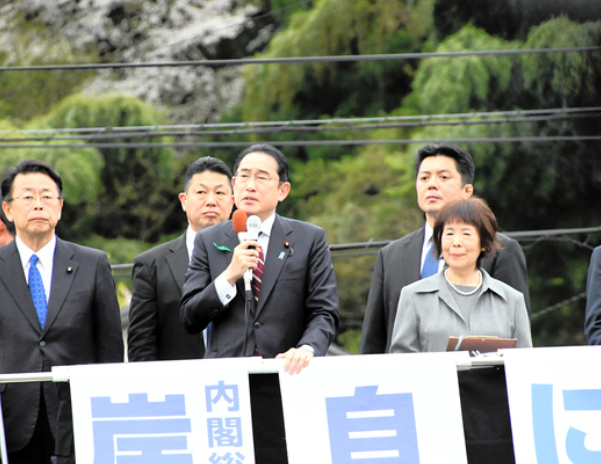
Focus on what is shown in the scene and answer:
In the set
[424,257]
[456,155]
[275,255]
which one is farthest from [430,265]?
[275,255]

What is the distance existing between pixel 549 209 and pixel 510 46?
260 cm

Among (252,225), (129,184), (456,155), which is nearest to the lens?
(252,225)

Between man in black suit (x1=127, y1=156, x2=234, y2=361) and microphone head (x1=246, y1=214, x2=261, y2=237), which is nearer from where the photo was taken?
microphone head (x1=246, y1=214, x2=261, y2=237)

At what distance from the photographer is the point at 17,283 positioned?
3.88 metres

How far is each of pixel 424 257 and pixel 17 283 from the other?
78.2 inches

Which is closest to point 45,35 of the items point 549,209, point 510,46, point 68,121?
point 68,121

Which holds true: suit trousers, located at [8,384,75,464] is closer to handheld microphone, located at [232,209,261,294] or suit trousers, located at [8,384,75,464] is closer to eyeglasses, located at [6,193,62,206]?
eyeglasses, located at [6,193,62,206]

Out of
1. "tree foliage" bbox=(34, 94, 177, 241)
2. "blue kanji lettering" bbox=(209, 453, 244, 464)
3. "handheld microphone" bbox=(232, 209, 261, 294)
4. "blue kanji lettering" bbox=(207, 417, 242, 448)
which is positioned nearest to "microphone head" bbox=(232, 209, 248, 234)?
"handheld microphone" bbox=(232, 209, 261, 294)

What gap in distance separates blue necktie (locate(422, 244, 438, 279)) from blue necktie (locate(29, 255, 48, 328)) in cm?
184

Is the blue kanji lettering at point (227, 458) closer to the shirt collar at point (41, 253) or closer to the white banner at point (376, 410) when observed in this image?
the white banner at point (376, 410)

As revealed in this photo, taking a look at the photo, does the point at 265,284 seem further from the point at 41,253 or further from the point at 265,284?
the point at 41,253

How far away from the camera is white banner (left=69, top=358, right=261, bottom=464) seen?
3.22 m

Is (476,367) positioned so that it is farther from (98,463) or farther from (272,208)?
(98,463)

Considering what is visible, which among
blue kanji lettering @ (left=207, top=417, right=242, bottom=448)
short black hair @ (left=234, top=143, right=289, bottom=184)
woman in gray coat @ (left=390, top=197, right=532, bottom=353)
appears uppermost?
short black hair @ (left=234, top=143, right=289, bottom=184)
